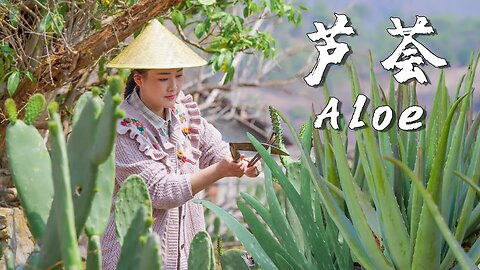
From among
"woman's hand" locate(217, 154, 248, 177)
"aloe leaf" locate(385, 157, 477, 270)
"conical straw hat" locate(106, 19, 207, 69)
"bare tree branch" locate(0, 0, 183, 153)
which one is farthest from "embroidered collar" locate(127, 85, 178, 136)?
Result: "aloe leaf" locate(385, 157, 477, 270)

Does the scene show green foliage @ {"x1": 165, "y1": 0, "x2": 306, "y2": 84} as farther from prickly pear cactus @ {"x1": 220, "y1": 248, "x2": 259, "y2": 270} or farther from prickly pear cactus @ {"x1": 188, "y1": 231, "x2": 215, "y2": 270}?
prickly pear cactus @ {"x1": 188, "y1": 231, "x2": 215, "y2": 270}

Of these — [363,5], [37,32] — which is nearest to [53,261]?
[37,32]

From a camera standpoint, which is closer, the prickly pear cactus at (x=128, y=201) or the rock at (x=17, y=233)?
the prickly pear cactus at (x=128, y=201)

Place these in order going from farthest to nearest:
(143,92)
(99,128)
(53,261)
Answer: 1. (143,92)
2. (53,261)
3. (99,128)

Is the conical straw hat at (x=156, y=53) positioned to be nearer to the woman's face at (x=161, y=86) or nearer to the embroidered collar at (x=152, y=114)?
the woman's face at (x=161, y=86)

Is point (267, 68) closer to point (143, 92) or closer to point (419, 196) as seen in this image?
point (143, 92)

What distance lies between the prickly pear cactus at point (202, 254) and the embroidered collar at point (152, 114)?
Result: 3.01 feet

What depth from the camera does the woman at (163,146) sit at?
3.67 m

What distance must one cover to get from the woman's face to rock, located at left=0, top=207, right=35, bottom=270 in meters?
1.68

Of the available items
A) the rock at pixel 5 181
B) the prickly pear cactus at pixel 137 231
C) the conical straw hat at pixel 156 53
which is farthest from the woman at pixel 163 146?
the rock at pixel 5 181

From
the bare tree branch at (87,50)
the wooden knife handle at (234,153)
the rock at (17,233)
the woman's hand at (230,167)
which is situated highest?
the wooden knife handle at (234,153)

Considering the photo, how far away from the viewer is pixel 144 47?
3871mm

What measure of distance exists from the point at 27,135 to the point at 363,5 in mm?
6530

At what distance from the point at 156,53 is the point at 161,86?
0.47ft
